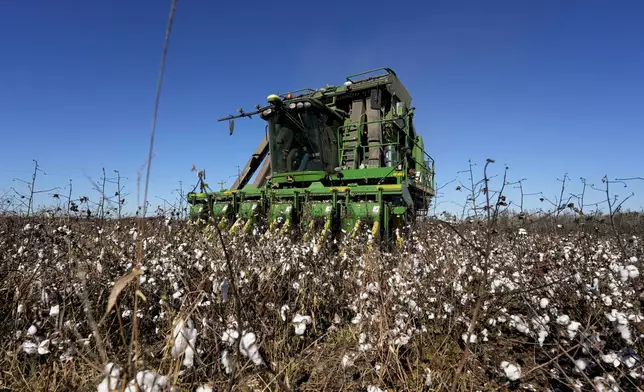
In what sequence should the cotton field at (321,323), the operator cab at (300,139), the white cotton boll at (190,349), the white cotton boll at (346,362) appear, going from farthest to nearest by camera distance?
1. the operator cab at (300,139)
2. the white cotton boll at (346,362)
3. the cotton field at (321,323)
4. the white cotton boll at (190,349)

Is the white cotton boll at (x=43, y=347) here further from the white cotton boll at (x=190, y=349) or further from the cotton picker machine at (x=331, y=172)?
the cotton picker machine at (x=331, y=172)

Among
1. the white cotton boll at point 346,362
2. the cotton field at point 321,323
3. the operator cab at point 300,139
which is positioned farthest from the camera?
the operator cab at point 300,139

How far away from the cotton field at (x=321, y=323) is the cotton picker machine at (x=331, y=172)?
6.92 feet

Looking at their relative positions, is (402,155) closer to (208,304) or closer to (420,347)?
(420,347)

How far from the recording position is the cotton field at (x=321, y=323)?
1.70 meters

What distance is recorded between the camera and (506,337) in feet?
9.13

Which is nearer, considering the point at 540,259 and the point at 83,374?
the point at 83,374

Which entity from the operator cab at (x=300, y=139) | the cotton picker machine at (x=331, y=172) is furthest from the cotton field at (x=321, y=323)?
the operator cab at (x=300, y=139)

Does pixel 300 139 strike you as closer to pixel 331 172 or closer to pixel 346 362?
pixel 331 172

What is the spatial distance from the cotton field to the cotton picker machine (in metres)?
2.11

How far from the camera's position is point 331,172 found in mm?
8914

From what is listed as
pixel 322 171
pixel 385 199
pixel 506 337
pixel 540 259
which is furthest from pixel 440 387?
pixel 322 171

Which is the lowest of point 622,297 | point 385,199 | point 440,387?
point 440,387

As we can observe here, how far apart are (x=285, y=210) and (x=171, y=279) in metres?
4.29
